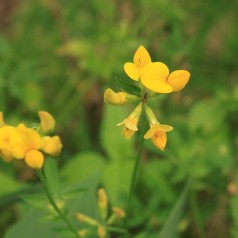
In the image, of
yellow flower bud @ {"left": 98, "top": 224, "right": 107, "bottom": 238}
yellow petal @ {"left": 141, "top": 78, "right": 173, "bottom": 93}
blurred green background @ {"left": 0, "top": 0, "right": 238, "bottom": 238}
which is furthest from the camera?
blurred green background @ {"left": 0, "top": 0, "right": 238, "bottom": 238}

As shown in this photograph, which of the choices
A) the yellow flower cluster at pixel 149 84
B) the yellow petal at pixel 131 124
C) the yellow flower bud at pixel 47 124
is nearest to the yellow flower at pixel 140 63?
the yellow flower cluster at pixel 149 84

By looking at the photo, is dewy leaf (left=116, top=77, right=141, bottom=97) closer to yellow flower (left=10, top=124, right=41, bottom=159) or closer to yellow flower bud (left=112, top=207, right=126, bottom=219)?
yellow flower (left=10, top=124, right=41, bottom=159)

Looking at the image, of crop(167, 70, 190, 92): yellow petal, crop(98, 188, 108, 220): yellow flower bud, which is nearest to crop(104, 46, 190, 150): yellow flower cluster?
crop(167, 70, 190, 92): yellow petal

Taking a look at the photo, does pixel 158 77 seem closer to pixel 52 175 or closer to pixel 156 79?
pixel 156 79

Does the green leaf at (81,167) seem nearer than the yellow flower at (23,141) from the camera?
No

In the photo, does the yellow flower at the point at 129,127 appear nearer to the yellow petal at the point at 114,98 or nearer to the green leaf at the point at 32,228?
the yellow petal at the point at 114,98

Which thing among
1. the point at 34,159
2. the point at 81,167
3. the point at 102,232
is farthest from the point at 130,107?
the point at 34,159
